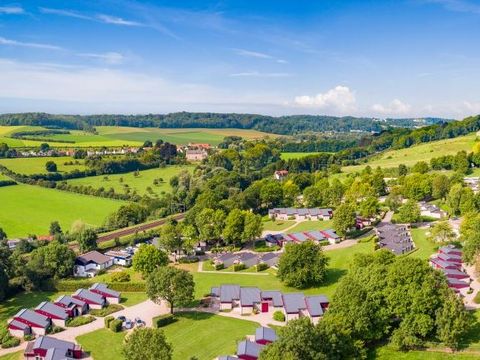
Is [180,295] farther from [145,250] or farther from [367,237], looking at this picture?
[367,237]

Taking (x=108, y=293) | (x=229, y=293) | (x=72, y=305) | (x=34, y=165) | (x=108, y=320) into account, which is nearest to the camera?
(x=108, y=320)

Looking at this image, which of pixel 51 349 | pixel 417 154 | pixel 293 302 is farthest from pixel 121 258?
pixel 417 154

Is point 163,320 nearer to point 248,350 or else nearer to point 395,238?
point 248,350

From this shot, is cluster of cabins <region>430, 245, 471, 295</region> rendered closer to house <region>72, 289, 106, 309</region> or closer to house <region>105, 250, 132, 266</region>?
house <region>72, 289, 106, 309</region>

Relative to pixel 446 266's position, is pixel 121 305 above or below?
below

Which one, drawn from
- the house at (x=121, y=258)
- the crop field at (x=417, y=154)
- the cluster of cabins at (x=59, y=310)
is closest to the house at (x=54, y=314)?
the cluster of cabins at (x=59, y=310)

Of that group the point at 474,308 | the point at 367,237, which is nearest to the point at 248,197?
the point at 367,237
